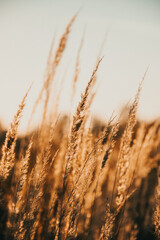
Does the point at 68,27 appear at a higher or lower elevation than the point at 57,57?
higher

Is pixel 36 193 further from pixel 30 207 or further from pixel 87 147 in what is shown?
pixel 87 147

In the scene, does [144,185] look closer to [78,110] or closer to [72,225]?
[72,225]

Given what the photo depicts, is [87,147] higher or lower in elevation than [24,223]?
higher

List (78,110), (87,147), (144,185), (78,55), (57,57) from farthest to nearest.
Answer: (144,185)
(78,55)
(57,57)
(87,147)
(78,110)

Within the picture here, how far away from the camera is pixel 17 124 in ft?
3.51

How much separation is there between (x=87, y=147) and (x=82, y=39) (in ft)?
4.06

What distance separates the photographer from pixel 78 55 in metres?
1.86

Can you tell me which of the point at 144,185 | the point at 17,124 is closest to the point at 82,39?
the point at 17,124

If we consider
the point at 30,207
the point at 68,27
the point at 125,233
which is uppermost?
the point at 68,27

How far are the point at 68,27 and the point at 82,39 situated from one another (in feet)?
0.73

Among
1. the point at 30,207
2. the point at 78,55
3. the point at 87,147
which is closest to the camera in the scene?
the point at 30,207

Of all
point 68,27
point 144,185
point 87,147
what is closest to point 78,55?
point 68,27

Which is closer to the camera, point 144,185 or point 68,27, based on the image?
point 68,27

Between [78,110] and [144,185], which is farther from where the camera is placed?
[144,185]
